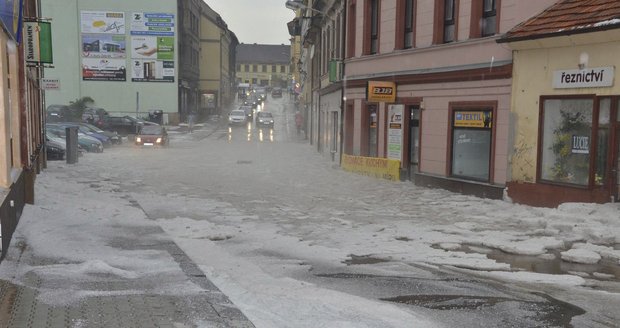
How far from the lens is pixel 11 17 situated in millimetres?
8516

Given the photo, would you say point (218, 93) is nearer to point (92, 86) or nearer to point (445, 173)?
point (92, 86)

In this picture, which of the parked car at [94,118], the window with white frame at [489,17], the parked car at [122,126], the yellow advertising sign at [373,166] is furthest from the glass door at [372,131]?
the parked car at [94,118]

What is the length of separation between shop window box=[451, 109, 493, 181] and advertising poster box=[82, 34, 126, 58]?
4129 cm

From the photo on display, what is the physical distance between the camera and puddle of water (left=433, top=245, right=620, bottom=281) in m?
7.89

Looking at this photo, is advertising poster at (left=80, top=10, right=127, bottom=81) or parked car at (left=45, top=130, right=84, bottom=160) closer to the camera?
parked car at (left=45, top=130, right=84, bottom=160)

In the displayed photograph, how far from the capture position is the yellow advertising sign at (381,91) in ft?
60.3

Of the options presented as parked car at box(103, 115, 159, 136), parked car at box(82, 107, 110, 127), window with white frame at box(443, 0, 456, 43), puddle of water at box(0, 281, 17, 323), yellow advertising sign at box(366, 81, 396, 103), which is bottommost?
puddle of water at box(0, 281, 17, 323)

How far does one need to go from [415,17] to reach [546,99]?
604 centimetres

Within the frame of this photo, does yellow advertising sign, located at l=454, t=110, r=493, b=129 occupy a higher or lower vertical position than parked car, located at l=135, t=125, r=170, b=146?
higher

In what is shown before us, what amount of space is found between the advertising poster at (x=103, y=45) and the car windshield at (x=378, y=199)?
81.9 feet

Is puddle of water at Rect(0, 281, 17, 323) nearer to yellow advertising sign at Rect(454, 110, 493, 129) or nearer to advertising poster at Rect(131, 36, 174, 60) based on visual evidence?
yellow advertising sign at Rect(454, 110, 493, 129)

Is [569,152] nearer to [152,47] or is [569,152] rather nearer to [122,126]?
[122,126]

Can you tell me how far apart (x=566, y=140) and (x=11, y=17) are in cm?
1121

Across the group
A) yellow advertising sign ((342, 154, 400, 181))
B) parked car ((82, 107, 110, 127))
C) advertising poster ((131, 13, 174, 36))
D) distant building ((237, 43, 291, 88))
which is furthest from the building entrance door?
distant building ((237, 43, 291, 88))
